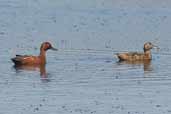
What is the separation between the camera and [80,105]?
1532 cm

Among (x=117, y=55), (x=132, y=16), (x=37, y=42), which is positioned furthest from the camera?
(x=132, y=16)

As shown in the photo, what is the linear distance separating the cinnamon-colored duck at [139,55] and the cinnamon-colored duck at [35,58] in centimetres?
170

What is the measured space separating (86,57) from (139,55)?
5.11ft

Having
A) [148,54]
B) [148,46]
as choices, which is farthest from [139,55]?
[148,46]

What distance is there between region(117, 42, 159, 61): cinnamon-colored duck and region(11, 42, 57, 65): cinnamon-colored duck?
5.58 ft

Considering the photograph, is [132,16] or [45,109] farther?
[132,16]

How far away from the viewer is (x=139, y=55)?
22.7 metres

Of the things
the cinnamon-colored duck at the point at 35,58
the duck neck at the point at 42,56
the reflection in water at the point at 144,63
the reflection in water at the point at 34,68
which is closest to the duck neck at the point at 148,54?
the reflection in water at the point at 144,63

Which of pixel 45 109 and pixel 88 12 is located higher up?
pixel 88 12

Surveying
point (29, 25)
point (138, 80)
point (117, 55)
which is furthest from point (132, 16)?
point (138, 80)

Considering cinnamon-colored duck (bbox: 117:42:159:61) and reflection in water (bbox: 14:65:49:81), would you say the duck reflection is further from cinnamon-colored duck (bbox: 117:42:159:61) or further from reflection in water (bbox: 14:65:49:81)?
reflection in water (bbox: 14:65:49:81)

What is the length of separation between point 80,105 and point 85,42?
8.83 meters

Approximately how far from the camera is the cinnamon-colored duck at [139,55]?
22.0 m

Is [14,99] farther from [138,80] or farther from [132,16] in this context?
[132,16]
